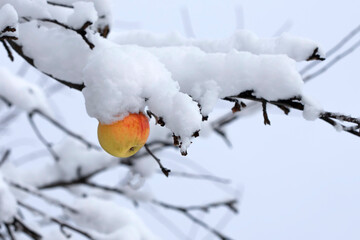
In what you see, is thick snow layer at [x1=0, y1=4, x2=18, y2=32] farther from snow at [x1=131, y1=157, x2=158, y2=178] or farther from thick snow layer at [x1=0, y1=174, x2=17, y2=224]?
snow at [x1=131, y1=157, x2=158, y2=178]

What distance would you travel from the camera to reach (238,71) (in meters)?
0.96

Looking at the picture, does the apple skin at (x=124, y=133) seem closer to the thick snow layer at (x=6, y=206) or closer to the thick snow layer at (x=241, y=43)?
the thick snow layer at (x=241, y=43)

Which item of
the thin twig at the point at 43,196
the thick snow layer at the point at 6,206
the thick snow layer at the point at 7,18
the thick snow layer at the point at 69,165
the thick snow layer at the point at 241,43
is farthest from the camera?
the thick snow layer at the point at 69,165

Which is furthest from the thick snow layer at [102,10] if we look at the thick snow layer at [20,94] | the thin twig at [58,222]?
the thick snow layer at [20,94]

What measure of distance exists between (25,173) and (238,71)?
2.48m

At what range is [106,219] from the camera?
2.18 m

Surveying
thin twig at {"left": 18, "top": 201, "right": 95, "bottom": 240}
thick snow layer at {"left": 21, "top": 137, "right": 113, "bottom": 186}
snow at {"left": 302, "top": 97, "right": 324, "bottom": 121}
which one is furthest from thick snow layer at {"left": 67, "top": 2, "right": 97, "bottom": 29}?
thick snow layer at {"left": 21, "top": 137, "right": 113, "bottom": 186}

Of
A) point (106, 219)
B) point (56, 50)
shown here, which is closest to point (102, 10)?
point (56, 50)

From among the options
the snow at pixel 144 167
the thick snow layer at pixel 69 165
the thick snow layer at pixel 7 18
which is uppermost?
the thick snow layer at pixel 7 18

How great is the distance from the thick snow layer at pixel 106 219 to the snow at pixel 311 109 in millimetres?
1327

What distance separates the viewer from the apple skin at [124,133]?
958 mm

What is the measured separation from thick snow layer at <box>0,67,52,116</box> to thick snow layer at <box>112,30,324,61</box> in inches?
50.3

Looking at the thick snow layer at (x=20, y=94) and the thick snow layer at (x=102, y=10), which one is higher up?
the thick snow layer at (x=102, y=10)

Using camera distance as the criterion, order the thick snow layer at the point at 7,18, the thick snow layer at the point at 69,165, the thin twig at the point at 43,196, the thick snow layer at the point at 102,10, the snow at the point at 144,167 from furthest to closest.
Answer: the thick snow layer at the point at 69,165, the snow at the point at 144,167, the thin twig at the point at 43,196, the thick snow layer at the point at 102,10, the thick snow layer at the point at 7,18
